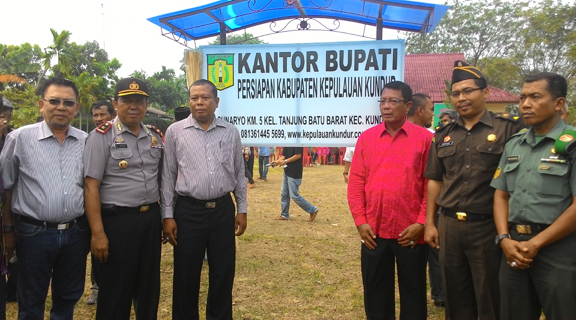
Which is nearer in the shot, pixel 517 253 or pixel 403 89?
pixel 517 253

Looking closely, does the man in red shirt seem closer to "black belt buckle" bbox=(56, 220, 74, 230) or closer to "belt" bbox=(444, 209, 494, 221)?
"belt" bbox=(444, 209, 494, 221)

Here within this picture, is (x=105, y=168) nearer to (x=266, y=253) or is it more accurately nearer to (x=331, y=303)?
(x=331, y=303)

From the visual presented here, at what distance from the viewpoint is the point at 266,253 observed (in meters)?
5.48

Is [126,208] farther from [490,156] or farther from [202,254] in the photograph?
[490,156]

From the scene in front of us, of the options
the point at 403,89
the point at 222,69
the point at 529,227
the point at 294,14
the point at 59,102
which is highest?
the point at 294,14

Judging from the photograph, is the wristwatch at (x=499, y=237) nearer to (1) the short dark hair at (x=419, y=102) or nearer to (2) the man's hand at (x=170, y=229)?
(1) the short dark hair at (x=419, y=102)

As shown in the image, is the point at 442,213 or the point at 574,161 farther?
the point at 442,213

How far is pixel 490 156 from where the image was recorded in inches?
102

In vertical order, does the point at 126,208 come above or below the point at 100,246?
above

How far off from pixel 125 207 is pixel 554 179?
8.98 ft

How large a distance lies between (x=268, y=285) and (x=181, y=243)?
64.4 inches

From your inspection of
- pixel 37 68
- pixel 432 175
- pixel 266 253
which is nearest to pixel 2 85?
pixel 37 68

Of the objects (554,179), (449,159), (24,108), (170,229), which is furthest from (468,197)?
(24,108)

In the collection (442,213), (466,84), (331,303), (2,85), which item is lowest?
(331,303)
